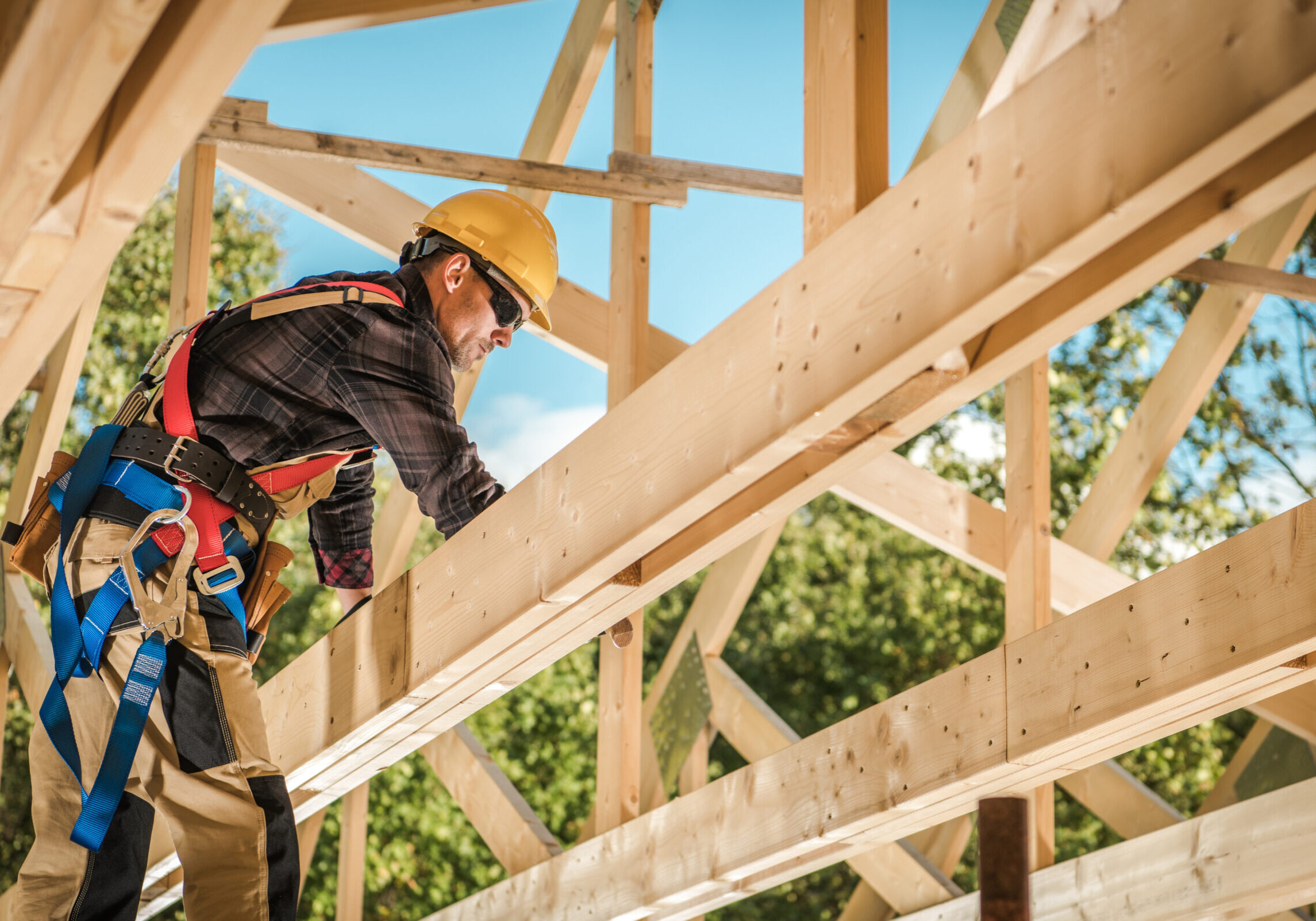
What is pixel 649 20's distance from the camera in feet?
13.4

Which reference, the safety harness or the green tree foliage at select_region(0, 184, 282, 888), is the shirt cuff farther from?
the green tree foliage at select_region(0, 184, 282, 888)

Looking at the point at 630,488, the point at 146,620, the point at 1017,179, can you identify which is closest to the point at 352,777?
the point at 146,620

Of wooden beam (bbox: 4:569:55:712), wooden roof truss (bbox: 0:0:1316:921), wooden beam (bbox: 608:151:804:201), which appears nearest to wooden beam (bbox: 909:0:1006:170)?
wooden roof truss (bbox: 0:0:1316:921)

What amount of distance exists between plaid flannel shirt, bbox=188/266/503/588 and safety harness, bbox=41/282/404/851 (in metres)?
0.03

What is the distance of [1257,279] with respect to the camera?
3.93m

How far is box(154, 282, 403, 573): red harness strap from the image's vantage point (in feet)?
7.59

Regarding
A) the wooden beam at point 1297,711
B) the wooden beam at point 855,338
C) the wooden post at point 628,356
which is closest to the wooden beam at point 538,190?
the wooden post at point 628,356

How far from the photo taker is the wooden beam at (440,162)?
138 inches

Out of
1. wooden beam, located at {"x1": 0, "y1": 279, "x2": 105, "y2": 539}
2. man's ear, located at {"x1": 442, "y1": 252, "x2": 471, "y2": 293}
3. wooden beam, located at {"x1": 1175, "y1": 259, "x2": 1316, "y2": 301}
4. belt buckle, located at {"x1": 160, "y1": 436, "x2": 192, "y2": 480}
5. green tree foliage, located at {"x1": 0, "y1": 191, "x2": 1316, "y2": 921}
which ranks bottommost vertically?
belt buckle, located at {"x1": 160, "y1": 436, "x2": 192, "y2": 480}

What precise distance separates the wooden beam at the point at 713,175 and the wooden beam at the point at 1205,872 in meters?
1.94

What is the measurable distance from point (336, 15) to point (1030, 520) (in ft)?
7.02

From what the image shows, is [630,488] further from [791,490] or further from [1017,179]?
[1017,179]

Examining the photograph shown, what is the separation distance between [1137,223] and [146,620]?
160cm

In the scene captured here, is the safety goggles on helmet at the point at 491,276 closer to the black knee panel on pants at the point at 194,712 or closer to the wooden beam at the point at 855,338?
the wooden beam at the point at 855,338
